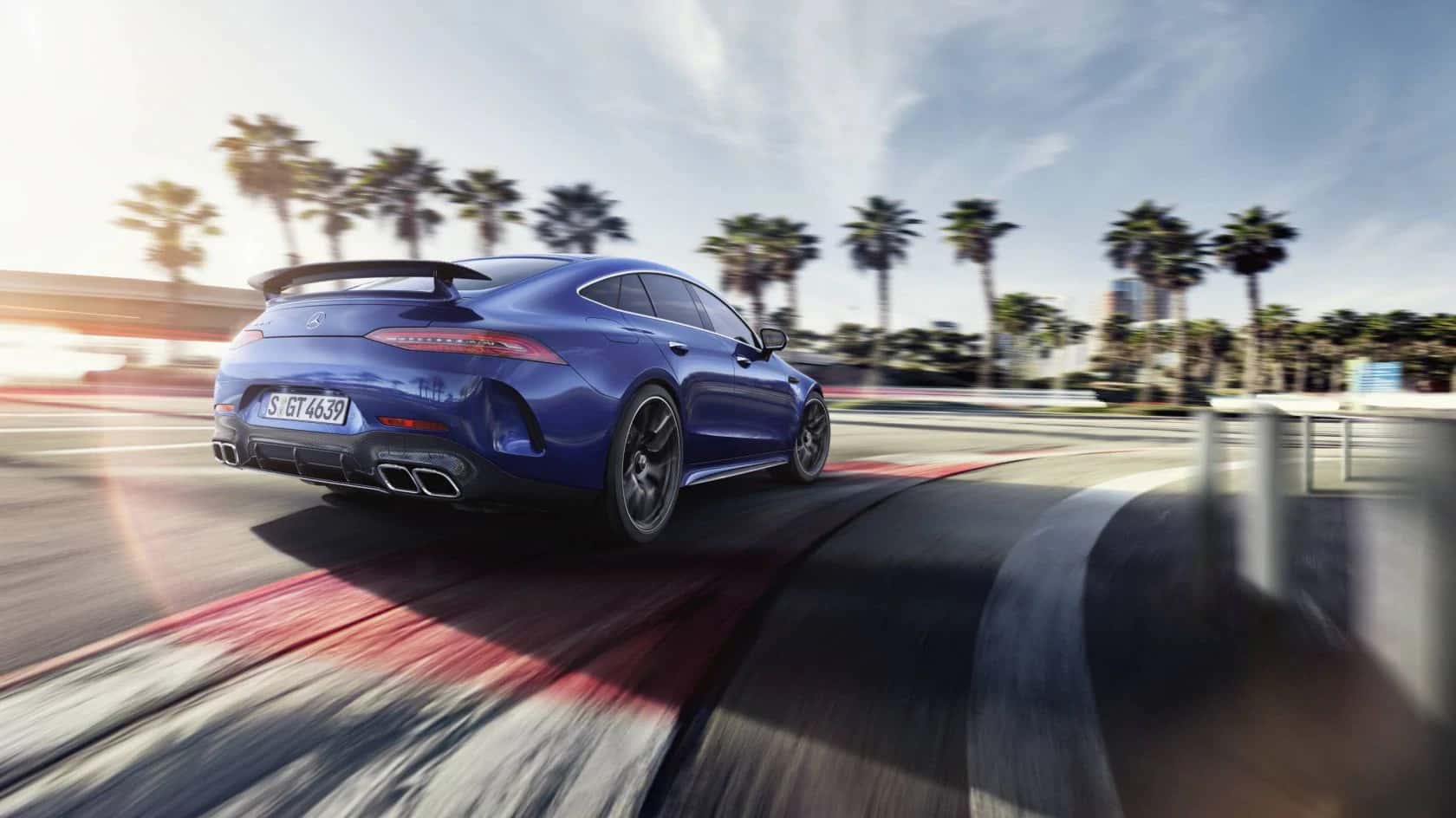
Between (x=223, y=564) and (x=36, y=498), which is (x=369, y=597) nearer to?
(x=223, y=564)

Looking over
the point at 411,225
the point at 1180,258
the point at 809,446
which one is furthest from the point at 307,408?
the point at 1180,258

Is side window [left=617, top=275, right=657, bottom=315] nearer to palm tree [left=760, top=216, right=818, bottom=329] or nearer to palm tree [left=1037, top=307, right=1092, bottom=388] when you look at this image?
palm tree [left=760, top=216, right=818, bottom=329]

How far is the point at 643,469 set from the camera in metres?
4.16

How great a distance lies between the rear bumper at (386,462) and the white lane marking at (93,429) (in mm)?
5765

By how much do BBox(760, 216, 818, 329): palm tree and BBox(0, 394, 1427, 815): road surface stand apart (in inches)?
2187

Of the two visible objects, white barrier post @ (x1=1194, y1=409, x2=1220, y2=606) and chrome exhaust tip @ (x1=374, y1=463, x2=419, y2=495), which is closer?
chrome exhaust tip @ (x1=374, y1=463, x2=419, y2=495)

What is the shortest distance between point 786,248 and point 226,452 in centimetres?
5703

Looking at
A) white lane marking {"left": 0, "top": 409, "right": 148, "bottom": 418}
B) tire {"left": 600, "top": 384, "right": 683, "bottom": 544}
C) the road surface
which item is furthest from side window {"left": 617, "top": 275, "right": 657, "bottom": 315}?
white lane marking {"left": 0, "top": 409, "right": 148, "bottom": 418}

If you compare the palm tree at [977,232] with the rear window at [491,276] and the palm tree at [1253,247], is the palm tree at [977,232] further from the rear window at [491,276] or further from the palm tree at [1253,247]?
the rear window at [491,276]

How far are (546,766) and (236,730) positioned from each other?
0.73 metres

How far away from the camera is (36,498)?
4477 millimetres

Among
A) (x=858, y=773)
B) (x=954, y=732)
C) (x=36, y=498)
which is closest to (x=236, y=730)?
(x=858, y=773)

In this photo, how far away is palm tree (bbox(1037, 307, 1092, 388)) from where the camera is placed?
9138cm

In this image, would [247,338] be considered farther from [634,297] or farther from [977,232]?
[977,232]
